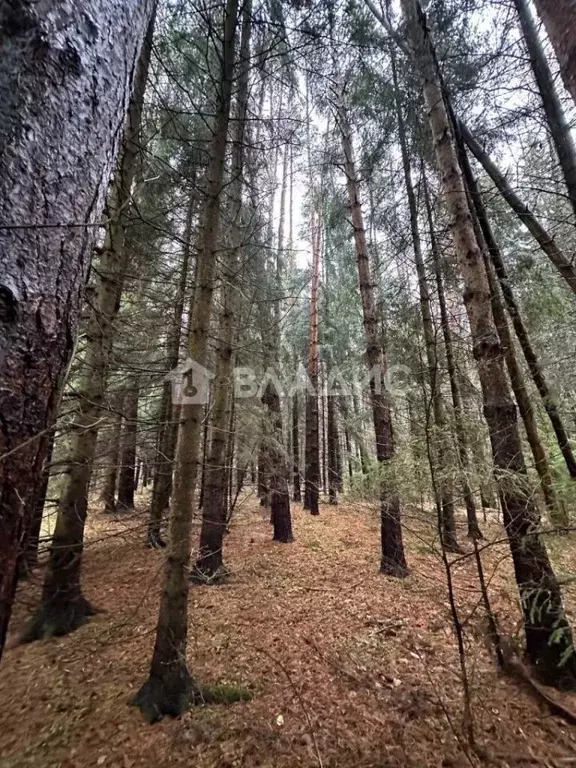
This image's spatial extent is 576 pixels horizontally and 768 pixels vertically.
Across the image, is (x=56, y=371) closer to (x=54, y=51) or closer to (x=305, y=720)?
(x=54, y=51)

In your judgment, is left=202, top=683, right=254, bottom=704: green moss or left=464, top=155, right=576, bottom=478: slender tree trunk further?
left=464, top=155, right=576, bottom=478: slender tree trunk

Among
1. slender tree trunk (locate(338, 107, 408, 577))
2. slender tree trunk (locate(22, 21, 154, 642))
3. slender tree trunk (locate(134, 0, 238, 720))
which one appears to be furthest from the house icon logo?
slender tree trunk (locate(338, 107, 408, 577))

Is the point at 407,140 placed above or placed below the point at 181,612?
above

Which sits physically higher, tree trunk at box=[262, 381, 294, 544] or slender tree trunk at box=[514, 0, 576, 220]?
slender tree trunk at box=[514, 0, 576, 220]

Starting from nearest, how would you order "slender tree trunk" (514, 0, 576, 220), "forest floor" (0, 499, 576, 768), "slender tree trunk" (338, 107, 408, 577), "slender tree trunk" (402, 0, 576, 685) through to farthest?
1. "forest floor" (0, 499, 576, 768)
2. "slender tree trunk" (402, 0, 576, 685)
3. "slender tree trunk" (514, 0, 576, 220)
4. "slender tree trunk" (338, 107, 408, 577)

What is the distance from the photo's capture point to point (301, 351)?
13797 mm

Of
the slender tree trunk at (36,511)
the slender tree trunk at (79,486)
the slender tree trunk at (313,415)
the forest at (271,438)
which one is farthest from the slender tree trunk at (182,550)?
the slender tree trunk at (313,415)

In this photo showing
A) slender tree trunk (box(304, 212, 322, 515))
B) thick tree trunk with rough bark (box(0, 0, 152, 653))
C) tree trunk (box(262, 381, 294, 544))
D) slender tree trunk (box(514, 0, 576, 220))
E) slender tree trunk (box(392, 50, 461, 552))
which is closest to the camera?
thick tree trunk with rough bark (box(0, 0, 152, 653))

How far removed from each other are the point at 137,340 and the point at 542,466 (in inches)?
246

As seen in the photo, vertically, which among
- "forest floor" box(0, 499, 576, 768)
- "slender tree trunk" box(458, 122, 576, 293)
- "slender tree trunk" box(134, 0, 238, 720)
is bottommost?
"forest floor" box(0, 499, 576, 768)

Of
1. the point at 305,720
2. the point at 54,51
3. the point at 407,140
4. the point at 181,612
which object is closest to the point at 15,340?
the point at 54,51

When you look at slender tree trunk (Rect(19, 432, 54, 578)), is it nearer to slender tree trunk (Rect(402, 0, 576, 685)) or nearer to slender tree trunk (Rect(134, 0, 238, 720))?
slender tree trunk (Rect(134, 0, 238, 720))

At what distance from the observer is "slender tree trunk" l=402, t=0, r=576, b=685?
110 inches

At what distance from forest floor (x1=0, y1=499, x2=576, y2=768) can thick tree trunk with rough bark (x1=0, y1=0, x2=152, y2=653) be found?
2.06m
